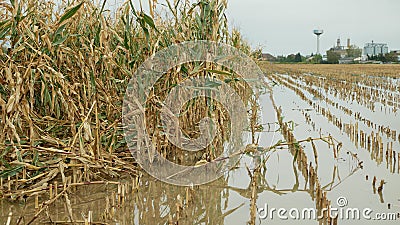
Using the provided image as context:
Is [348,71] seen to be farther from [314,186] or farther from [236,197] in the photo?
[236,197]

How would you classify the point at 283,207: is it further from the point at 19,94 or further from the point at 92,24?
the point at 92,24

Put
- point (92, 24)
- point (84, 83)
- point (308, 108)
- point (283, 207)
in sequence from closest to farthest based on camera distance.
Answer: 1. point (283, 207)
2. point (84, 83)
3. point (92, 24)
4. point (308, 108)

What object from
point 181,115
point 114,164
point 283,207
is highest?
point 181,115

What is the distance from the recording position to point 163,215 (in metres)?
2.37

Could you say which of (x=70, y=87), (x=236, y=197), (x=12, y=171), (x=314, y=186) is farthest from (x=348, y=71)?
(x=12, y=171)

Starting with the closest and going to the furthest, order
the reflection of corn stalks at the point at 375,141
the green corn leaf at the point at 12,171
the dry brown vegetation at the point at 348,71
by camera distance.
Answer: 1. the green corn leaf at the point at 12,171
2. the reflection of corn stalks at the point at 375,141
3. the dry brown vegetation at the point at 348,71

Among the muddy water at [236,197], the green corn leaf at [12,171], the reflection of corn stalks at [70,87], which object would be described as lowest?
the muddy water at [236,197]

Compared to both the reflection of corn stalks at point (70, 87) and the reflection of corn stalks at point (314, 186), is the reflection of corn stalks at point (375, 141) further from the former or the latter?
the reflection of corn stalks at point (70, 87)

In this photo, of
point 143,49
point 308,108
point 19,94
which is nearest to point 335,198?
point 143,49

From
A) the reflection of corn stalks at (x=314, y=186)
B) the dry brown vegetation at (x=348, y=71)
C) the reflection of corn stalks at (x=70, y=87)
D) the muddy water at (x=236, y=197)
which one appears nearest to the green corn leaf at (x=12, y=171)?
the reflection of corn stalks at (x=70, y=87)

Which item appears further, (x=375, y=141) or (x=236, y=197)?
(x=375, y=141)

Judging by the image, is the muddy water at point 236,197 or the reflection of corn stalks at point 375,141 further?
the reflection of corn stalks at point 375,141

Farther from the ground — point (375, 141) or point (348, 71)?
point (348, 71)

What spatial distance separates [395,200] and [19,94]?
2.16m
